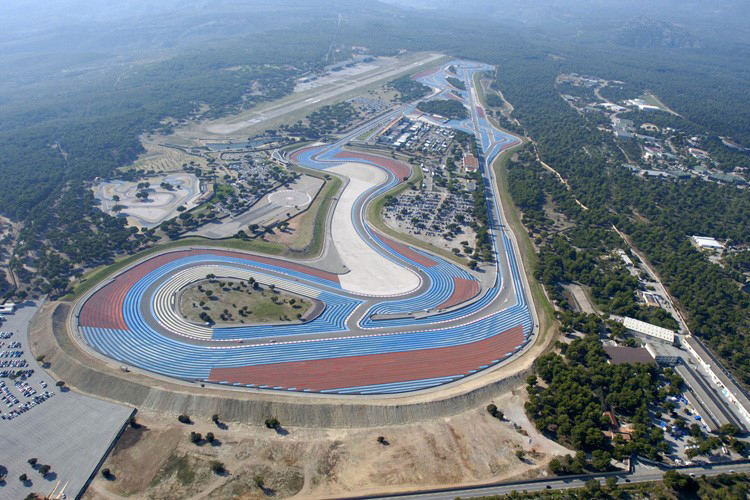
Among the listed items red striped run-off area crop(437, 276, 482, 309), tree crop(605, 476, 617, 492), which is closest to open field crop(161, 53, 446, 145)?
red striped run-off area crop(437, 276, 482, 309)

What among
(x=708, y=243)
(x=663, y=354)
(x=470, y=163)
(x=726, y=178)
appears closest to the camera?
(x=663, y=354)

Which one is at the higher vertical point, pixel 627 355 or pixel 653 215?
pixel 627 355

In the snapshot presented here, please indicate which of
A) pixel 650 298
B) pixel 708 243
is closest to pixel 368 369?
pixel 650 298

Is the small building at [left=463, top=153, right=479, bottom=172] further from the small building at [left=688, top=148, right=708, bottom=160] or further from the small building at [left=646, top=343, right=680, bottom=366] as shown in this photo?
the small building at [left=688, top=148, right=708, bottom=160]

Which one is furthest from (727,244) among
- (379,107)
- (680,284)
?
(379,107)

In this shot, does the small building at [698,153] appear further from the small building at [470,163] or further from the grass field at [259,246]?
the grass field at [259,246]

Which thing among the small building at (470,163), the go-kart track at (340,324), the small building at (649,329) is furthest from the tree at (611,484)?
the small building at (470,163)

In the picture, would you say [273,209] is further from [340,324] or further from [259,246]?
[340,324]

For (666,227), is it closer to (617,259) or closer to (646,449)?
(617,259)
